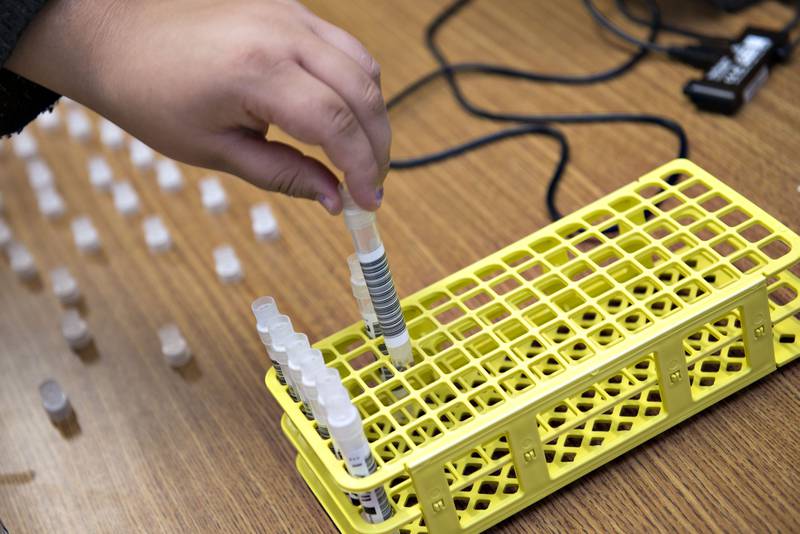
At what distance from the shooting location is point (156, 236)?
80 cm

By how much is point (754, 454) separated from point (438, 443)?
200 mm

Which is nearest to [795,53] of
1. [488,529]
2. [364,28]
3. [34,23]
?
[364,28]

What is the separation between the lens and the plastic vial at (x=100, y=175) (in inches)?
34.5

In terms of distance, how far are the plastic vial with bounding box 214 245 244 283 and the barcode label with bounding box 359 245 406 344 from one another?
245 mm

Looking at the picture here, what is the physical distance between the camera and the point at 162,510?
606 millimetres

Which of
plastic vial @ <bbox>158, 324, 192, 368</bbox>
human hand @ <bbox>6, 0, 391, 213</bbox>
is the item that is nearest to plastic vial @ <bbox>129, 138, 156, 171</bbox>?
plastic vial @ <bbox>158, 324, 192, 368</bbox>

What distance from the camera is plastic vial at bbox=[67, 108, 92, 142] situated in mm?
939

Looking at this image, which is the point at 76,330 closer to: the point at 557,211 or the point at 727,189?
the point at 557,211

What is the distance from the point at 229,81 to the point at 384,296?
6.2 inches

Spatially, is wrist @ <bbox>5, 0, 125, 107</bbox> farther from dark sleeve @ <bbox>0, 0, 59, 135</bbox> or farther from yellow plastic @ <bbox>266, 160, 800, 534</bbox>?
yellow plastic @ <bbox>266, 160, 800, 534</bbox>

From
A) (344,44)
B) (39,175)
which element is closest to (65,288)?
(39,175)

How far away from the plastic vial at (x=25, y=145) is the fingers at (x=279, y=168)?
19.9 inches

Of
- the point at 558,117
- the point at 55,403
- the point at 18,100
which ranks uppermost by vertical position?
the point at 18,100

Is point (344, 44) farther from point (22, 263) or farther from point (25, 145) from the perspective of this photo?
point (25, 145)
